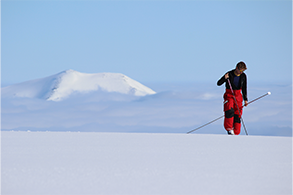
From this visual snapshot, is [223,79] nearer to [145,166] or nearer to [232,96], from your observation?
A: [232,96]

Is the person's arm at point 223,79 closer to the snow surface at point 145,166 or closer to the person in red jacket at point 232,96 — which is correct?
the person in red jacket at point 232,96

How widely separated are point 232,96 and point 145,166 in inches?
164

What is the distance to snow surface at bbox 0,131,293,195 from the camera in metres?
3.25

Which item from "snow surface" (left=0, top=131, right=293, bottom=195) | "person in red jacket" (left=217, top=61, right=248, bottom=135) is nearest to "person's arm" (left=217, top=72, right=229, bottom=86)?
"person in red jacket" (left=217, top=61, right=248, bottom=135)

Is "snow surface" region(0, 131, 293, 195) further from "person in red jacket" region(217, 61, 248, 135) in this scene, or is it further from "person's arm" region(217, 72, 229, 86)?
"person's arm" region(217, 72, 229, 86)

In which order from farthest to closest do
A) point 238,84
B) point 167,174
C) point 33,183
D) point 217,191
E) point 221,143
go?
point 238,84
point 221,143
point 167,174
point 33,183
point 217,191

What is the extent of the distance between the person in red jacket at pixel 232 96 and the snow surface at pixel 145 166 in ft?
3.62

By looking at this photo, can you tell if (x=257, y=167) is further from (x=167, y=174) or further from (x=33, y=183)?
(x=33, y=183)

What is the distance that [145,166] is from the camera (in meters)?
4.14

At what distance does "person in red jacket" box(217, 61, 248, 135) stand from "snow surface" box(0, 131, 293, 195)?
1103 millimetres

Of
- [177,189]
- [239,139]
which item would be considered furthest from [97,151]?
[239,139]

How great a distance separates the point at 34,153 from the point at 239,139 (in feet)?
13.2

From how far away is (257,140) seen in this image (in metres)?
6.77

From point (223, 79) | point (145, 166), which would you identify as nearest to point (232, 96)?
point (223, 79)
